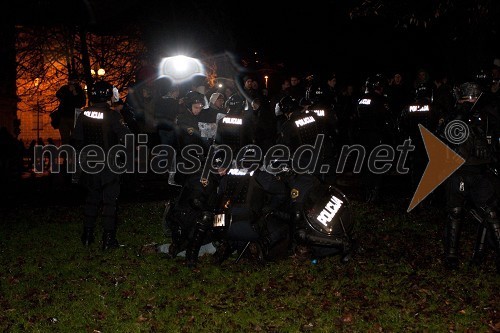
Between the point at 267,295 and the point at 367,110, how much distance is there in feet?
20.7

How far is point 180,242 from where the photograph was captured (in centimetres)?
908

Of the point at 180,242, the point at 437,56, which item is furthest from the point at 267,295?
the point at 437,56

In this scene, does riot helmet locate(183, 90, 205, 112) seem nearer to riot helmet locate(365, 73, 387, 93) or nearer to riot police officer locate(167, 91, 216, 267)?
riot police officer locate(167, 91, 216, 267)

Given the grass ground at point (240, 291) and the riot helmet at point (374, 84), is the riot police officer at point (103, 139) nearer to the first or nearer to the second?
the grass ground at point (240, 291)

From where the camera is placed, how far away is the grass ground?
6.64 m

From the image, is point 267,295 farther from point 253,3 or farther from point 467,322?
point 253,3

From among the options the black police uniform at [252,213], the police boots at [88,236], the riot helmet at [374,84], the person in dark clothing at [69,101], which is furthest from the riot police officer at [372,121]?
the person in dark clothing at [69,101]

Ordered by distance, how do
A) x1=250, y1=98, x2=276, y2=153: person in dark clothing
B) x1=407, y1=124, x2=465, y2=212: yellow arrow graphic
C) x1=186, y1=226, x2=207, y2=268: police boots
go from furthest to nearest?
x1=250, y1=98, x2=276, y2=153: person in dark clothing → x1=186, y1=226, x2=207, y2=268: police boots → x1=407, y1=124, x2=465, y2=212: yellow arrow graphic

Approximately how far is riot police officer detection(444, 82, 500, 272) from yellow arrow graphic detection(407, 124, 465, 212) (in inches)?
4.1

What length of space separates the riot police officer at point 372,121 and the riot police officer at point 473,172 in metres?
4.38

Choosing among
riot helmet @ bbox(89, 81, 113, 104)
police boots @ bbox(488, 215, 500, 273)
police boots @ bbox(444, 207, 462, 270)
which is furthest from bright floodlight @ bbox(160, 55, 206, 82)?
police boots @ bbox(488, 215, 500, 273)

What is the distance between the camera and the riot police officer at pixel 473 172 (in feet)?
26.5

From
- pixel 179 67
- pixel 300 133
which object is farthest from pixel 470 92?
pixel 179 67

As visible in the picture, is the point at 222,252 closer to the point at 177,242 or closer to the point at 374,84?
the point at 177,242
